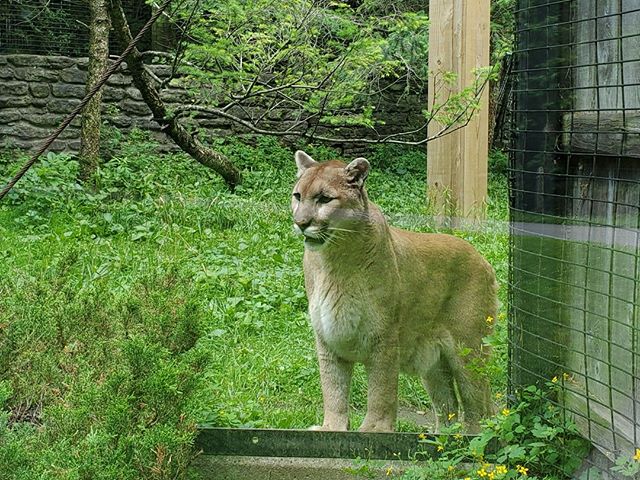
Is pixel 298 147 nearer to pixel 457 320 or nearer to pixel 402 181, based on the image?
pixel 402 181

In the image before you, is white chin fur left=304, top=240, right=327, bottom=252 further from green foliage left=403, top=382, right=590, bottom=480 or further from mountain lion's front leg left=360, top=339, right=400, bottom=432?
green foliage left=403, top=382, right=590, bottom=480

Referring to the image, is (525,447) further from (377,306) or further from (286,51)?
(286,51)

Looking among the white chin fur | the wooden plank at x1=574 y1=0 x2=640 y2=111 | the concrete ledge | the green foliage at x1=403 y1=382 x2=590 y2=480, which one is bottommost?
the concrete ledge

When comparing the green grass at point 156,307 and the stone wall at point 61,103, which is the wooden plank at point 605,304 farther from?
the stone wall at point 61,103

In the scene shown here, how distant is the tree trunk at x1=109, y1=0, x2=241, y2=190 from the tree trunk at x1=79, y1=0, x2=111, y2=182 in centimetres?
38

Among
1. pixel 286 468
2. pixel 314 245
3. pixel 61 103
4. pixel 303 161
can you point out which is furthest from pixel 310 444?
pixel 61 103

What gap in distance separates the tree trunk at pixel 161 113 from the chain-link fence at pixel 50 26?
332cm

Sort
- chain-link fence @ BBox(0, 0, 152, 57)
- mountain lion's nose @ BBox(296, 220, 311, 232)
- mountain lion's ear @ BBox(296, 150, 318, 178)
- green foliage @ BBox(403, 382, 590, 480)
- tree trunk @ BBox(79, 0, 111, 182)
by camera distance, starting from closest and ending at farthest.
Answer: green foliage @ BBox(403, 382, 590, 480), mountain lion's nose @ BBox(296, 220, 311, 232), mountain lion's ear @ BBox(296, 150, 318, 178), tree trunk @ BBox(79, 0, 111, 182), chain-link fence @ BBox(0, 0, 152, 57)

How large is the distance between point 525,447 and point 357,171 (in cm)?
156

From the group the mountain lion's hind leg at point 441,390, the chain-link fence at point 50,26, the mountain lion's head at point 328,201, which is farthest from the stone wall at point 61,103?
the mountain lion's head at point 328,201

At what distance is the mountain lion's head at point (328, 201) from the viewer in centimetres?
445

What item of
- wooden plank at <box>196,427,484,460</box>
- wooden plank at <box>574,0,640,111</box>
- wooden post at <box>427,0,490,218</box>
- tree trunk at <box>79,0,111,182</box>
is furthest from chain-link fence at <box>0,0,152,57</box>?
wooden plank at <box>574,0,640,111</box>

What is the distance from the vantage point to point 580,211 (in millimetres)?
3543

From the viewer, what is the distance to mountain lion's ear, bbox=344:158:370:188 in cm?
455
